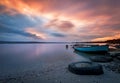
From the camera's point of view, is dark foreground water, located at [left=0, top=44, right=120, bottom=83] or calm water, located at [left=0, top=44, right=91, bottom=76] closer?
dark foreground water, located at [left=0, top=44, right=120, bottom=83]

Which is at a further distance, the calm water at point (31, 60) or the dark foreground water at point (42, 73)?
the calm water at point (31, 60)

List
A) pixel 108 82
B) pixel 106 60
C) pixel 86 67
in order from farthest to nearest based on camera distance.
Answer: pixel 106 60
pixel 86 67
pixel 108 82

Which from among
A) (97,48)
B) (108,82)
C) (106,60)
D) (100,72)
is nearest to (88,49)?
(97,48)

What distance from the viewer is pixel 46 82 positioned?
8969 mm

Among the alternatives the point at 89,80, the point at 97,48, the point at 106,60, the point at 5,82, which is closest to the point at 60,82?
the point at 89,80

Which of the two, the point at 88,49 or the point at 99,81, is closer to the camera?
the point at 99,81

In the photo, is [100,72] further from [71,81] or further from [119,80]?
[71,81]

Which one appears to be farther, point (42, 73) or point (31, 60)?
point (31, 60)

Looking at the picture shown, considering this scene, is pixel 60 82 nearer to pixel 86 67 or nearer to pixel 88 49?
pixel 86 67

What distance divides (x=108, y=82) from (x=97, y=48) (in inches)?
969

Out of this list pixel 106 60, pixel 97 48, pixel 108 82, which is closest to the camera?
pixel 108 82

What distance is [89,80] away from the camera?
9.17 meters

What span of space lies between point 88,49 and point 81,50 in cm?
384

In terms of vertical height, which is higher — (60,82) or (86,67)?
(86,67)
